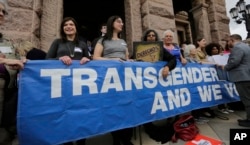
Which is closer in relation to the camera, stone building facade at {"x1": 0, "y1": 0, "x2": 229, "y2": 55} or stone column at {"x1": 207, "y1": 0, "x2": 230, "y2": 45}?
stone building facade at {"x1": 0, "y1": 0, "x2": 229, "y2": 55}

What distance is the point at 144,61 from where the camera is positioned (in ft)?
9.21

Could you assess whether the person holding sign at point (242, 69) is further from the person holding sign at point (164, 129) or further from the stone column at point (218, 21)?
the stone column at point (218, 21)

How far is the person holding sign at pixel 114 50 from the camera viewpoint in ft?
7.92

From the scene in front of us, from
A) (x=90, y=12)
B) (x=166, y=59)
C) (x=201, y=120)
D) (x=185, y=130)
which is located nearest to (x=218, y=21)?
(x=201, y=120)

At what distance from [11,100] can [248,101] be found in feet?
12.3

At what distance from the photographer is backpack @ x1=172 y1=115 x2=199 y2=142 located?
268 cm

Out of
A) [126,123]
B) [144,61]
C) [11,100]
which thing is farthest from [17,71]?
[144,61]

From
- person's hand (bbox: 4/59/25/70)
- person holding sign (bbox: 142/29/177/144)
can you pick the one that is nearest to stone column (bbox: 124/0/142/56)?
person holding sign (bbox: 142/29/177/144)

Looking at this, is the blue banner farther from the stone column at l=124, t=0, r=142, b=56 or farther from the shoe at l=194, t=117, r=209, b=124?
the stone column at l=124, t=0, r=142, b=56

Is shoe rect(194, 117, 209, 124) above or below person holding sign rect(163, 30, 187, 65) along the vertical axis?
below

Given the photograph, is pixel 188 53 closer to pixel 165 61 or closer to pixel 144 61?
pixel 165 61

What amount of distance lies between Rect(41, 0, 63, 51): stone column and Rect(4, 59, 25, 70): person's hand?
206cm

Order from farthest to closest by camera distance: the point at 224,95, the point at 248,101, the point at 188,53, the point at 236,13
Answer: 1. the point at 236,13
2. the point at 188,53
3. the point at 224,95
4. the point at 248,101

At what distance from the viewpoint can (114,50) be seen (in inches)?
102
